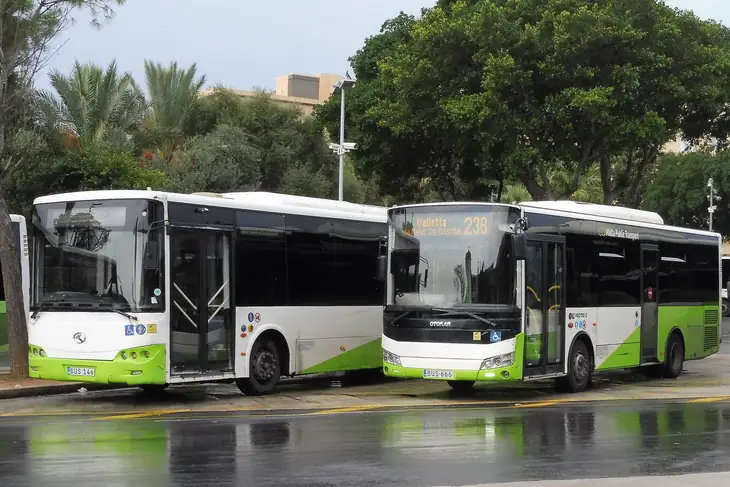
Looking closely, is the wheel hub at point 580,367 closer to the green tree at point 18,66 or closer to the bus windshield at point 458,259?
the bus windshield at point 458,259

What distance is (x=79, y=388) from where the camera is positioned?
60.7 feet

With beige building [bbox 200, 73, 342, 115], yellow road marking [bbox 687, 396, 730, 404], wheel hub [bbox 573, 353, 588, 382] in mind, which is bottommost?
yellow road marking [bbox 687, 396, 730, 404]

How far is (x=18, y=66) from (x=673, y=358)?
13933 mm

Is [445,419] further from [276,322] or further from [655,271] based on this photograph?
[655,271]

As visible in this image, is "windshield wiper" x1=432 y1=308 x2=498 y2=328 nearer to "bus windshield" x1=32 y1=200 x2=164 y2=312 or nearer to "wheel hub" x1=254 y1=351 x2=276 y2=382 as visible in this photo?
"wheel hub" x1=254 y1=351 x2=276 y2=382

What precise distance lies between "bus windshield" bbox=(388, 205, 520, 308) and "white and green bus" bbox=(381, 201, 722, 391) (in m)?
0.02

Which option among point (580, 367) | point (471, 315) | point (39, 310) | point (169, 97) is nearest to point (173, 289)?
point (39, 310)

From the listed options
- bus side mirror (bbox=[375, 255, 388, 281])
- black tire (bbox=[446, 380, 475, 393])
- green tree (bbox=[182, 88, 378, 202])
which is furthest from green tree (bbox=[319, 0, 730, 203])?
bus side mirror (bbox=[375, 255, 388, 281])

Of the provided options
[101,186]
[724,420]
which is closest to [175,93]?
[101,186]

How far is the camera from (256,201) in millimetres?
17500

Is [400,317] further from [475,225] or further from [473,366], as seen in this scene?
[475,225]

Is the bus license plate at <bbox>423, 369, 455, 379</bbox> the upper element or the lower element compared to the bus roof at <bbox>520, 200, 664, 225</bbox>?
lower

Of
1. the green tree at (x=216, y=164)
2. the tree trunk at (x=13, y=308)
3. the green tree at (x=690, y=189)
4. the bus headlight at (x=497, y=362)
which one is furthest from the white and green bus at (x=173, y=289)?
the green tree at (x=690, y=189)

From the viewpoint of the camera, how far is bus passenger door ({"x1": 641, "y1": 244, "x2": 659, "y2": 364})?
20641 millimetres
